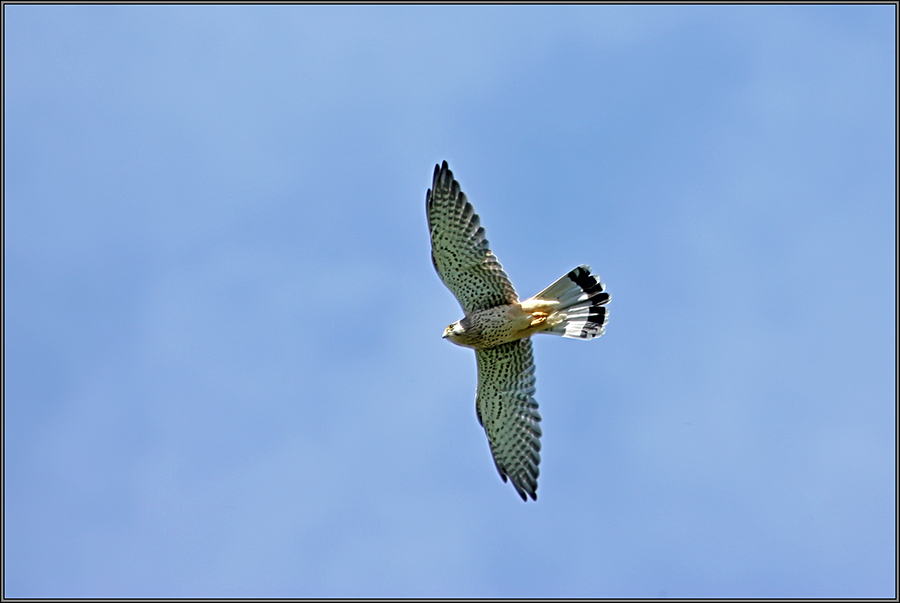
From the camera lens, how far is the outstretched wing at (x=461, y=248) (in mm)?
11852

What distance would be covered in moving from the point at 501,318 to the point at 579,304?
1.09 m

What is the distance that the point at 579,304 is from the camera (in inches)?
483

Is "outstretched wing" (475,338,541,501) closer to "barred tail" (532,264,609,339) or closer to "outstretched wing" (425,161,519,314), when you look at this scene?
"barred tail" (532,264,609,339)

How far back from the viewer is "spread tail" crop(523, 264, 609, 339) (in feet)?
40.0

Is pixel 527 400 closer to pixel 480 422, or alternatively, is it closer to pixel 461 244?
pixel 480 422

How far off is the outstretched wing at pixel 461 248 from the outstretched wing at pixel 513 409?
811mm

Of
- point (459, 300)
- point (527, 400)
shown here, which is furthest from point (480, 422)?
point (459, 300)

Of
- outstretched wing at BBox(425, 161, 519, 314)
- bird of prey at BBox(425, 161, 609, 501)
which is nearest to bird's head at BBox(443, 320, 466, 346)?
bird of prey at BBox(425, 161, 609, 501)

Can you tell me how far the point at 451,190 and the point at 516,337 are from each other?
2.08m

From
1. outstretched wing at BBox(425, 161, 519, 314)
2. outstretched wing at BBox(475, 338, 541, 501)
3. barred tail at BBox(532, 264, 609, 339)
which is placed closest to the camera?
outstretched wing at BBox(425, 161, 519, 314)

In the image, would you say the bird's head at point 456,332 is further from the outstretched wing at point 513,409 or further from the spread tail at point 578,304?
the spread tail at point 578,304

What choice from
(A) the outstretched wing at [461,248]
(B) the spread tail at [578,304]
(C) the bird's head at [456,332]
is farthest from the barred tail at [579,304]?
(C) the bird's head at [456,332]

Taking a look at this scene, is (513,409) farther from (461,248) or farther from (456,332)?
(461,248)

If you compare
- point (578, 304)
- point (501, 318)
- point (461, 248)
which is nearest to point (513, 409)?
point (501, 318)
